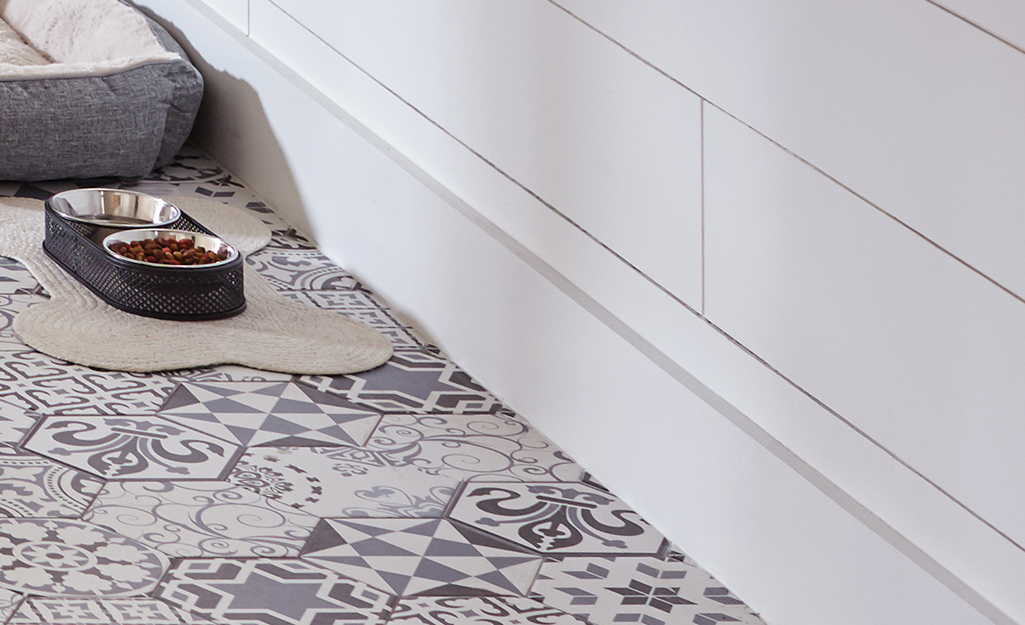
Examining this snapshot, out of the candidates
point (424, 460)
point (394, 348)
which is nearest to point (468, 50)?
point (394, 348)

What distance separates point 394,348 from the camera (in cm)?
219

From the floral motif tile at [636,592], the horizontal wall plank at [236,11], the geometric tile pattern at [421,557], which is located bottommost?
the geometric tile pattern at [421,557]

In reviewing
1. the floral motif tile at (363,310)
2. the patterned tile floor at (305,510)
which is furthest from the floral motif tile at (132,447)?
the floral motif tile at (363,310)

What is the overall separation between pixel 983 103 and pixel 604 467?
756 millimetres

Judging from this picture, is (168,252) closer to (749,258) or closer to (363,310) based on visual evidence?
(363,310)

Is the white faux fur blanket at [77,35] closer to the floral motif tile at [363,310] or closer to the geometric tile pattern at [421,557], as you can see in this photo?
the floral motif tile at [363,310]

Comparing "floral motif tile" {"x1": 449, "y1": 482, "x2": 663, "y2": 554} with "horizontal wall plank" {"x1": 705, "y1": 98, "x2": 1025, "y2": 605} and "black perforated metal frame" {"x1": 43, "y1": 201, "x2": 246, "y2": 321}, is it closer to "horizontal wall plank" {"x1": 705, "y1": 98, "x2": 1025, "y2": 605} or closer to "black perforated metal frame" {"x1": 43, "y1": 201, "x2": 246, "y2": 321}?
"horizontal wall plank" {"x1": 705, "y1": 98, "x2": 1025, "y2": 605}

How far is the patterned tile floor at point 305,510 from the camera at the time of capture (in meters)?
1.56

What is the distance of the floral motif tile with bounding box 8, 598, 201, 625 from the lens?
1.48 m

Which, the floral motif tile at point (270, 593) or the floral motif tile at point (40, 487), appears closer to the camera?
the floral motif tile at point (270, 593)

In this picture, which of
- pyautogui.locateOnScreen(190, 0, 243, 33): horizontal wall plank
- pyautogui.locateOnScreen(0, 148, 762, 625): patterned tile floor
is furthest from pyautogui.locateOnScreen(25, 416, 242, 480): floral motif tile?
pyautogui.locateOnScreen(190, 0, 243, 33): horizontal wall plank

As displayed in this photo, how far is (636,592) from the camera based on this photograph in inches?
64.1

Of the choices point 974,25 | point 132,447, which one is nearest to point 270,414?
point 132,447

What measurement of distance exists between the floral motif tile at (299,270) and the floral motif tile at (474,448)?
0.46m
